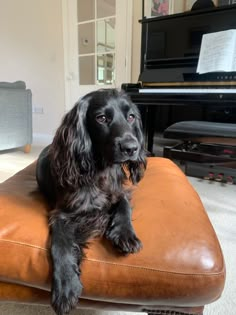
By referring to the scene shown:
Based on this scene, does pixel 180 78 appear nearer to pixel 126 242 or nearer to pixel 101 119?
pixel 101 119

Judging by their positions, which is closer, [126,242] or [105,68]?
[126,242]

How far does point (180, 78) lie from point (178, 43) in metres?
0.37

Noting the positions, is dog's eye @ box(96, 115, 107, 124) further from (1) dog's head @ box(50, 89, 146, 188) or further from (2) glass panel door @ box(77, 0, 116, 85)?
(2) glass panel door @ box(77, 0, 116, 85)

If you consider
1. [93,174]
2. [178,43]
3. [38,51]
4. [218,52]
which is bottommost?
[93,174]

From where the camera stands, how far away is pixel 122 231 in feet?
2.30

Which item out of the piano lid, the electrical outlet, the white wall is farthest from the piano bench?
the electrical outlet

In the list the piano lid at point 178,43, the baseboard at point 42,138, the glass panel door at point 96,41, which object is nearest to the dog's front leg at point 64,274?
the piano lid at point 178,43

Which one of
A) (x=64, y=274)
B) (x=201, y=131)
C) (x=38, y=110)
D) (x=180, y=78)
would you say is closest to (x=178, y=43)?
(x=180, y=78)

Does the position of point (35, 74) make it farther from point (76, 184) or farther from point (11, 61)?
point (76, 184)

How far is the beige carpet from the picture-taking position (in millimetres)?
950

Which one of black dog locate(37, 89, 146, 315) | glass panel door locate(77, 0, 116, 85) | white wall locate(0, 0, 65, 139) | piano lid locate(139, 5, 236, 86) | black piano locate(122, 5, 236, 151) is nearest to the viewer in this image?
black dog locate(37, 89, 146, 315)

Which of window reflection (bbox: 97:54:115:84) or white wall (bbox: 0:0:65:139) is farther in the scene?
white wall (bbox: 0:0:65:139)

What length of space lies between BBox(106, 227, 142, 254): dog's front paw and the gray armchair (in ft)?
9.03

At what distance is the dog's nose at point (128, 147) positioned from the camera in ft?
2.50
